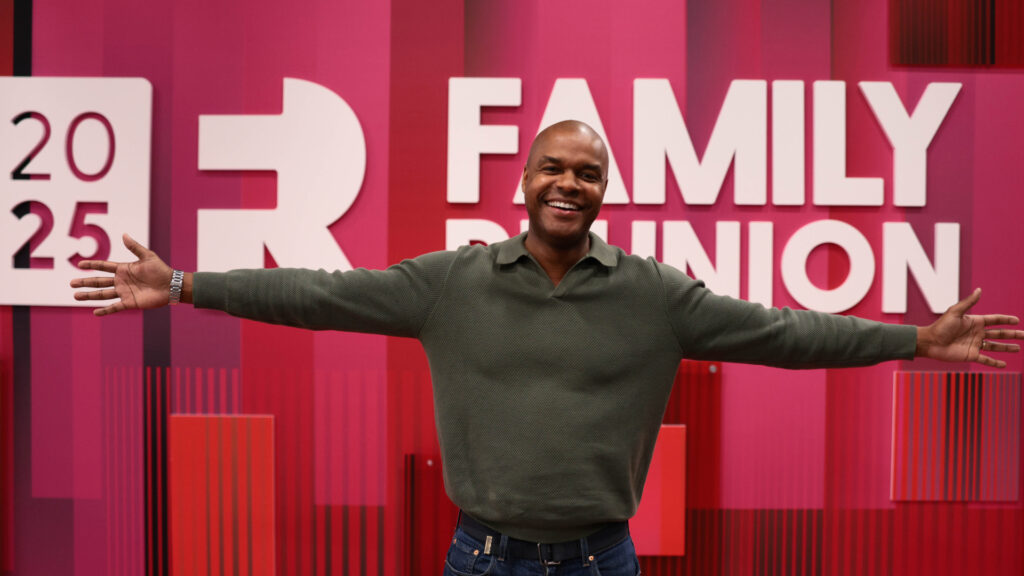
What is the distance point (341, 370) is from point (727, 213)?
146 centimetres

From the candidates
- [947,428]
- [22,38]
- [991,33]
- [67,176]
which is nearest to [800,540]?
[947,428]

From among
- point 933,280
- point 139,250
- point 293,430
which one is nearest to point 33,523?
point 293,430

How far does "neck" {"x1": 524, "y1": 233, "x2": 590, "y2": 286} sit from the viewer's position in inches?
66.7

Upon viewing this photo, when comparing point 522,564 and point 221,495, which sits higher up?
point 522,564

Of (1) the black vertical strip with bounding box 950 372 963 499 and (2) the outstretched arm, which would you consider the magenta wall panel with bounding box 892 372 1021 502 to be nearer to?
(1) the black vertical strip with bounding box 950 372 963 499

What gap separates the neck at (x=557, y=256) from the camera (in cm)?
169

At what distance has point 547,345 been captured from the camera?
158 centimetres

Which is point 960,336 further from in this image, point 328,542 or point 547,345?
point 328,542

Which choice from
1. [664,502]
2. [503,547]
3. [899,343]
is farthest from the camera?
[664,502]

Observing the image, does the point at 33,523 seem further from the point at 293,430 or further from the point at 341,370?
the point at 341,370

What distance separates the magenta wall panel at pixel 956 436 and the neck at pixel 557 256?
1.58m

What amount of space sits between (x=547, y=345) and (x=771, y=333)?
1.66 feet

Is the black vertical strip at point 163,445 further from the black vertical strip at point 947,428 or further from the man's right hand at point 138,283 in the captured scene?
the black vertical strip at point 947,428

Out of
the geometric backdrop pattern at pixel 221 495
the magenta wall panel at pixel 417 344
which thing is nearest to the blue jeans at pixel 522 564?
the magenta wall panel at pixel 417 344
